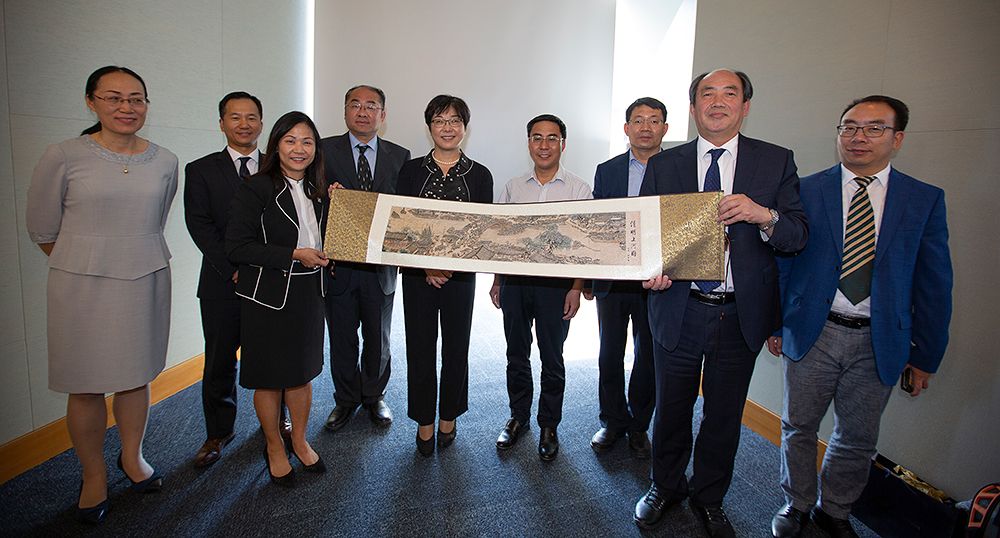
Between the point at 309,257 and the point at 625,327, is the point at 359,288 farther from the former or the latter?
the point at 625,327

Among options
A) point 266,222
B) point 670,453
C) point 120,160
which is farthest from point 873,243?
point 120,160

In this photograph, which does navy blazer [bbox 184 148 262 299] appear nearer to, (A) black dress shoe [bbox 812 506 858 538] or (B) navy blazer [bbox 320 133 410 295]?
(B) navy blazer [bbox 320 133 410 295]

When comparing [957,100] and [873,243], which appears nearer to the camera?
[873,243]

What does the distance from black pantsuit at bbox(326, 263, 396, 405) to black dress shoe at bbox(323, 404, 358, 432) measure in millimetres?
30

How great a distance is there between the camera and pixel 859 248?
Answer: 185 cm

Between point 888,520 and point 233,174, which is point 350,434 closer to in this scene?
point 233,174

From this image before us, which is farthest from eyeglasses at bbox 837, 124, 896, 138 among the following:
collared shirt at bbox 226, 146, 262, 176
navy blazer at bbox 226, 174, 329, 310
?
collared shirt at bbox 226, 146, 262, 176

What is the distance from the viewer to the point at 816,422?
6.64 ft

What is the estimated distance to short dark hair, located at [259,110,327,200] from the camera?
79.9 inches

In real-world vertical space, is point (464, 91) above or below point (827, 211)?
above

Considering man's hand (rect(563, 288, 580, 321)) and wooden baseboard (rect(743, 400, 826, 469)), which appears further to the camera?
wooden baseboard (rect(743, 400, 826, 469))

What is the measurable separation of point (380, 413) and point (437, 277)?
1.12 meters

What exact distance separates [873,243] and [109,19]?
387cm

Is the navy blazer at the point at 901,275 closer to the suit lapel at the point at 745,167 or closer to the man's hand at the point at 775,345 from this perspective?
the man's hand at the point at 775,345
